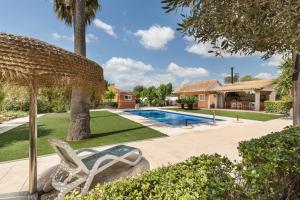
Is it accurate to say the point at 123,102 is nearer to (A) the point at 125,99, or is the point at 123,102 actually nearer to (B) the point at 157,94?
(A) the point at 125,99

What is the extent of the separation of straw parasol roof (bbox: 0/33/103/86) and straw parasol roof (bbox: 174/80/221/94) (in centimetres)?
3363

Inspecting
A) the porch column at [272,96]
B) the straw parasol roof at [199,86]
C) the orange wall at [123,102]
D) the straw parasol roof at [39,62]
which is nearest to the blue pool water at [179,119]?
the straw parasol roof at [39,62]

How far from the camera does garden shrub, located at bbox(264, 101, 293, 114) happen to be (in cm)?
2294

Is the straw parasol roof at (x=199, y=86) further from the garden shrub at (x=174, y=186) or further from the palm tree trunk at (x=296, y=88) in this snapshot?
the garden shrub at (x=174, y=186)

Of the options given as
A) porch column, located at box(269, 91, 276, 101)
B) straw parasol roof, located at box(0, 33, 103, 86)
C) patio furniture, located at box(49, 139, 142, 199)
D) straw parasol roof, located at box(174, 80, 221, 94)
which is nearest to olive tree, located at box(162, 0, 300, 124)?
straw parasol roof, located at box(0, 33, 103, 86)

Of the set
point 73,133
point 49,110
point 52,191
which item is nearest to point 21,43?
point 52,191

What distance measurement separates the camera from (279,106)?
24.2 m

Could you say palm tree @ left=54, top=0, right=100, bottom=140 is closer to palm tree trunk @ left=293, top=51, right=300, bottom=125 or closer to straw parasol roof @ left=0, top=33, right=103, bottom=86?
straw parasol roof @ left=0, top=33, right=103, bottom=86

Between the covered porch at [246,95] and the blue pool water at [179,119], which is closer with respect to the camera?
the blue pool water at [179,119]

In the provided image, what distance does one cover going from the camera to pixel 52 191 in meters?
4.29

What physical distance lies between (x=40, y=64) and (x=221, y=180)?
9.73ft

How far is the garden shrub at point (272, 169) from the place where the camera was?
2647mm

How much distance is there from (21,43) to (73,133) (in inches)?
330

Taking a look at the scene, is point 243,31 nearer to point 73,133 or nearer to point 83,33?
point 83,33
